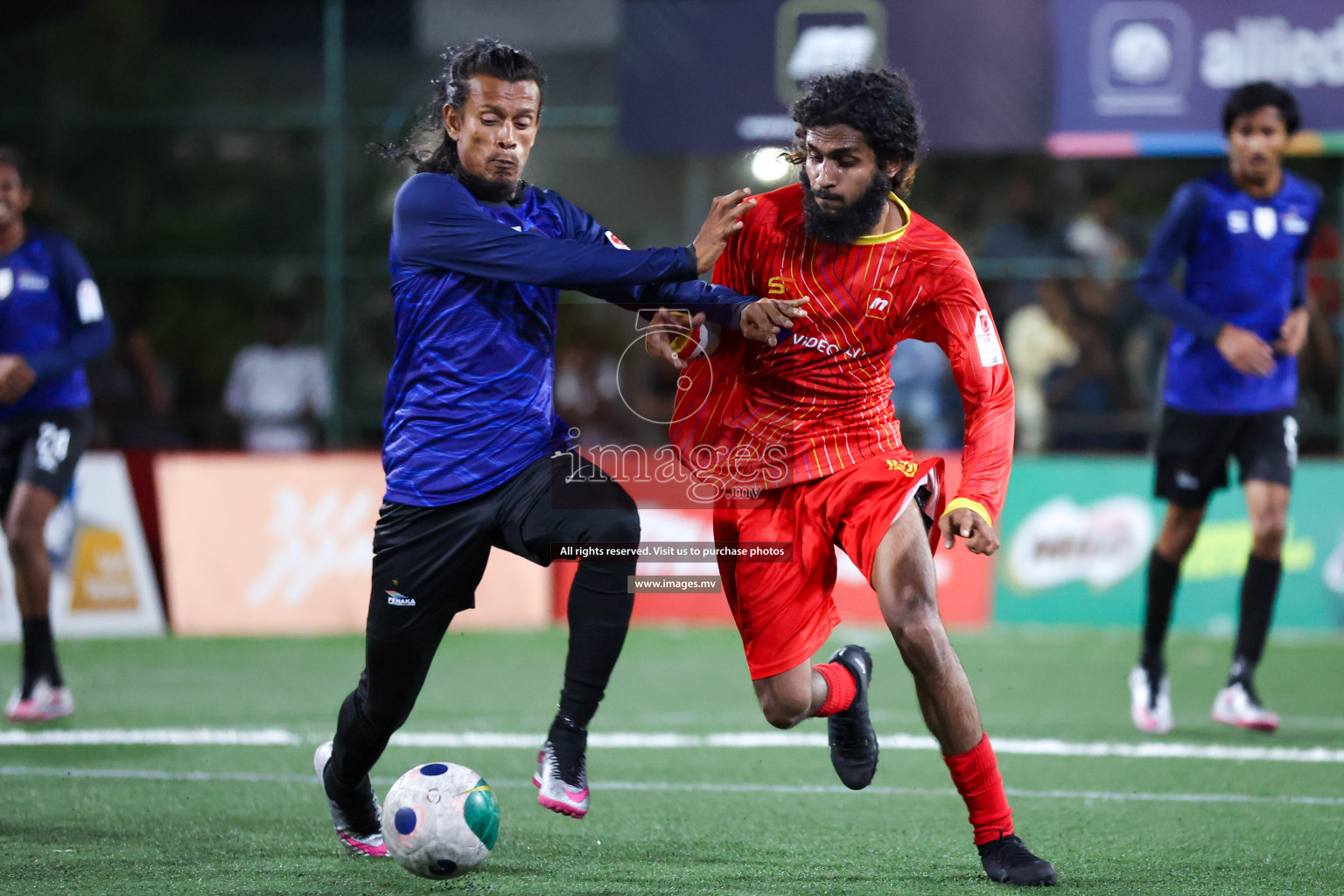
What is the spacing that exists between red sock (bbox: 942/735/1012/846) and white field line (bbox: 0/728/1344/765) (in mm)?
2117

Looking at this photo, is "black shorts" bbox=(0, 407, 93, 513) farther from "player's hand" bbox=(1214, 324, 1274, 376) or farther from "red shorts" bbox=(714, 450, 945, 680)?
"player's hand" bbox=(1214, 324, 1274, 376)

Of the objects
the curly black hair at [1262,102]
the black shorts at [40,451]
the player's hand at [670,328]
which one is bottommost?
the black shorts at [40,451]

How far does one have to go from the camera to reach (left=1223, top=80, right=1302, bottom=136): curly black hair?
21.8ft

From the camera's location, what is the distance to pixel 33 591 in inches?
269

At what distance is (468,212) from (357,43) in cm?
912

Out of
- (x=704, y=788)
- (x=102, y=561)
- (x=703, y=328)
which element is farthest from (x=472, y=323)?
(x=102, y=561)

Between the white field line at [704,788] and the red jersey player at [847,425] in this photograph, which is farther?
the white field line at [704,788]

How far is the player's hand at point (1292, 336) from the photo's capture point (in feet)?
22.1

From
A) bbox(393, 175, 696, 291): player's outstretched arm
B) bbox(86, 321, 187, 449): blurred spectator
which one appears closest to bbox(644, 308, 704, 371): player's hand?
bbox(393, 175, 696, 291): player's outstretched arm

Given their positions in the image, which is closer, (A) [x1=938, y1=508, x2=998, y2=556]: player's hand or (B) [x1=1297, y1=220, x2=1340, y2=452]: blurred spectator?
(A) [x1=938, y1=508, x2=998, y2=556]: player's hand

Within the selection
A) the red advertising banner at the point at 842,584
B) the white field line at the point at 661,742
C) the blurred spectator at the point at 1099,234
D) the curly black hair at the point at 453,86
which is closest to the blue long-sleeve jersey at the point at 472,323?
the curly black hair at the point at 453,86

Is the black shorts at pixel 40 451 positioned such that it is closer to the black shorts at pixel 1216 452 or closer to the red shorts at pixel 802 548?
the red shorts at pixel 802 548

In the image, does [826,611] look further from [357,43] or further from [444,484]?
[357,43]

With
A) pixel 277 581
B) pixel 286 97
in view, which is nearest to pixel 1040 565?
pixel 277 581
